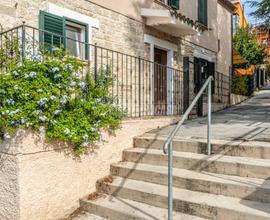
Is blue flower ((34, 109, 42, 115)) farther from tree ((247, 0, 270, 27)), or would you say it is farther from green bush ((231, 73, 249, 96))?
green bush ((231, 73, 249, 96))

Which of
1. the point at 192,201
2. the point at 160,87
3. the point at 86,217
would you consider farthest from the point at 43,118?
the point at 160,87

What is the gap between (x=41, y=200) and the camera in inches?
154

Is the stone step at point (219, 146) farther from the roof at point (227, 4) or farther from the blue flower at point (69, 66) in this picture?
the roof at point (227, 4)

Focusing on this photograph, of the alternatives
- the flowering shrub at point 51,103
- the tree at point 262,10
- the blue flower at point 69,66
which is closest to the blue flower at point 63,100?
the flowering shrub at point 51,103

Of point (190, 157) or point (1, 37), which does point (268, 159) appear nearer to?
point (190, 157)

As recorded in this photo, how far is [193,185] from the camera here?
4.07 m

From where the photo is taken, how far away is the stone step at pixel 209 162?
3967 millimetres

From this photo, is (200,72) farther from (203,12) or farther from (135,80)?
(135,80)

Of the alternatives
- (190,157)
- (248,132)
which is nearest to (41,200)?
(190,157)

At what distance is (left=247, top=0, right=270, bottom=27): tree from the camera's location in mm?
8809

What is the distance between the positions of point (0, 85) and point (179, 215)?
271cm

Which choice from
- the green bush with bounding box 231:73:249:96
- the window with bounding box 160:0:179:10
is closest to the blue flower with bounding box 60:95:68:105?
the window with bounding box 160:0:179:10

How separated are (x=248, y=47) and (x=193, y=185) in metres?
19.1

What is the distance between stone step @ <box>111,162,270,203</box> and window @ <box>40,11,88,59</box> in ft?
7.93
